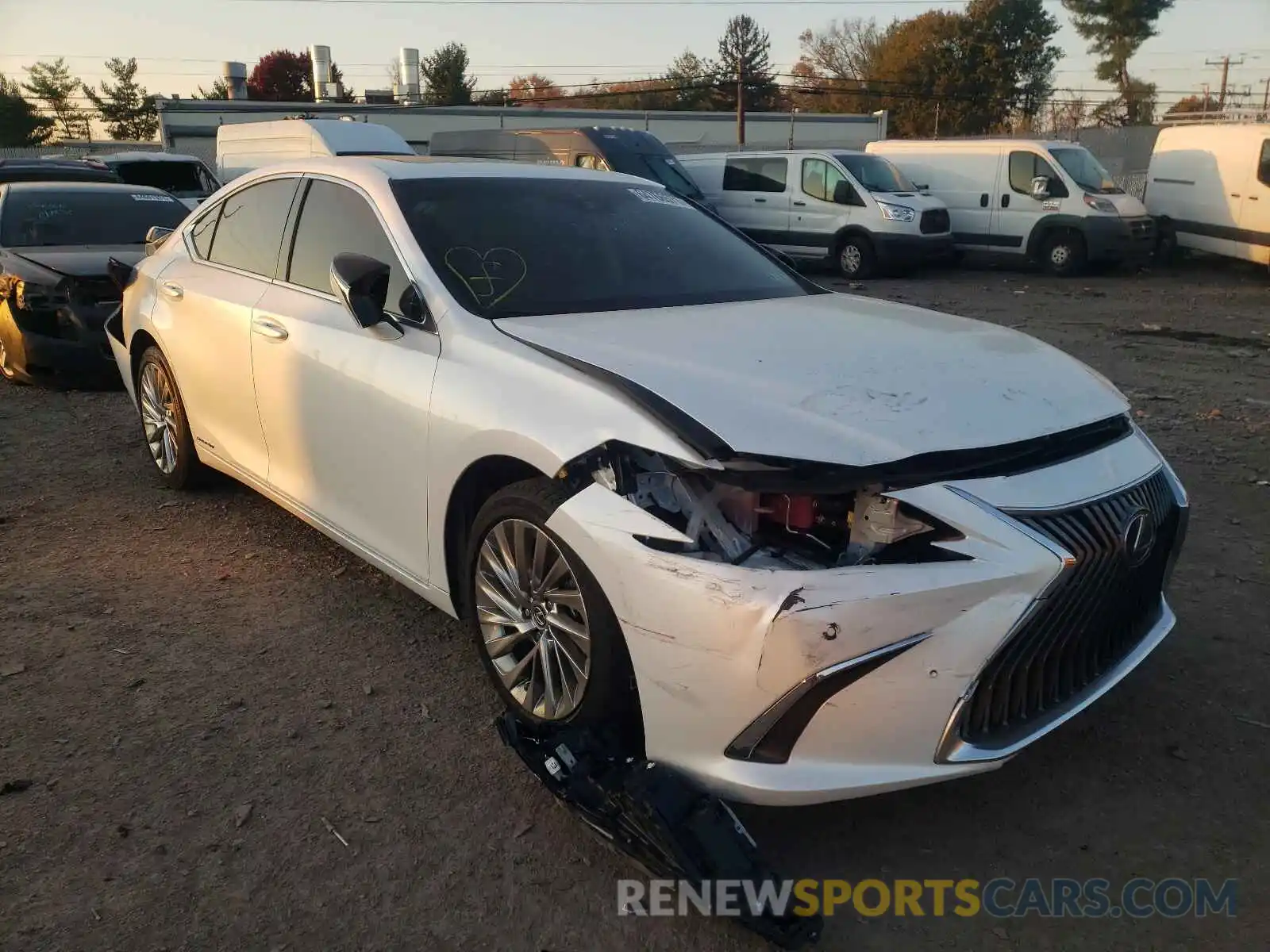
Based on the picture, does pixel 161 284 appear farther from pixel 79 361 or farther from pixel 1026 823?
pixel 1026 823

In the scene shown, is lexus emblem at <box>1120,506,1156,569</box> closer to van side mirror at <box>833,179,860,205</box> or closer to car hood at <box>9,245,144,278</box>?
car hood at <box>9,245,144,278</box>

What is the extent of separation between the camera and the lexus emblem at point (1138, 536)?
255cm

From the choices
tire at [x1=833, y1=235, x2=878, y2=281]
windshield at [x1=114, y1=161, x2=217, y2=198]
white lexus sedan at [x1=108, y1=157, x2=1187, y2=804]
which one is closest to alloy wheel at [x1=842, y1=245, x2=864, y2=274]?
tire at [x1=833, y1=235, x2=878, y2=281]

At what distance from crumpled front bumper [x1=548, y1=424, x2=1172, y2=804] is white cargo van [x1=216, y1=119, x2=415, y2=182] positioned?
1311 cm

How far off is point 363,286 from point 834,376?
5.15 ft

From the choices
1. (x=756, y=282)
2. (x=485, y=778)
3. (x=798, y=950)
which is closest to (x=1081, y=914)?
(x=798, y=950)

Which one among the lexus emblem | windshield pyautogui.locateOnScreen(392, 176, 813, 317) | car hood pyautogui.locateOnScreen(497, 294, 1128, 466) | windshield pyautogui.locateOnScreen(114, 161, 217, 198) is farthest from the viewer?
windshield pyautogui.locateOnScreen(114, 161, 217, 198)

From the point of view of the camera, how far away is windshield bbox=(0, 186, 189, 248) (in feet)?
26.3

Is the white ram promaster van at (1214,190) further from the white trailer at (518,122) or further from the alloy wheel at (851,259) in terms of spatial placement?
the white trailer at (518,122)

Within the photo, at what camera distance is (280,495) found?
162 inches

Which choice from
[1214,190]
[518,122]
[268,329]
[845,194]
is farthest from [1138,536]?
[518,122]

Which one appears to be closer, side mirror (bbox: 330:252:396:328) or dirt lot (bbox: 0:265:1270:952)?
dirt lot (bbox: 0:265:1270:952)

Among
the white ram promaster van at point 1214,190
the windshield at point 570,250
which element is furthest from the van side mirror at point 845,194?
the windshield at point 570,250

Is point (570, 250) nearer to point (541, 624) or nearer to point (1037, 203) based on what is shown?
point (541, 624)
